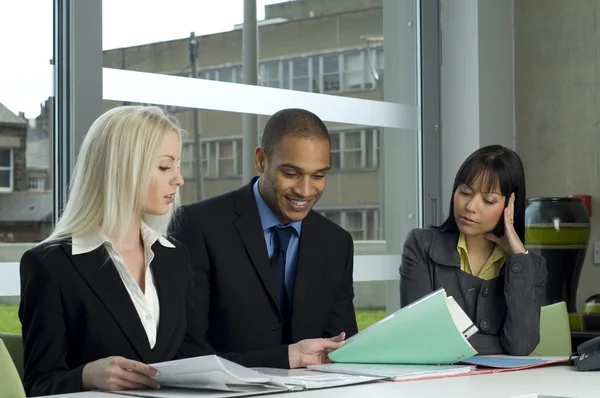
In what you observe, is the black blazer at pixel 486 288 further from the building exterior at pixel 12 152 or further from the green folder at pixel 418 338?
the building exterior at pixel 12 152

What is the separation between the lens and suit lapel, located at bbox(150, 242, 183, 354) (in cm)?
213

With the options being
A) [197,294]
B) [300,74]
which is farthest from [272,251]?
[300,74]

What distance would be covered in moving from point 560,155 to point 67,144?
2444 mm

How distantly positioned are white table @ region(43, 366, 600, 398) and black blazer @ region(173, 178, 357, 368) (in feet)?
2.27

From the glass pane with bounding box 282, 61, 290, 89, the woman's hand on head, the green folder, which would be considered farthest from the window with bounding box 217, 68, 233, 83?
the green folder

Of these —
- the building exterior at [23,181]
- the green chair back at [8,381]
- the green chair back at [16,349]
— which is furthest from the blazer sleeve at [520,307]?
the building exterior at [23,181]

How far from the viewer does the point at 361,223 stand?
471cm

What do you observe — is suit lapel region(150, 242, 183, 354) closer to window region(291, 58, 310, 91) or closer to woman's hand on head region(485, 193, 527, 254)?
woman's hand on head region(485, 193, 527, 254)

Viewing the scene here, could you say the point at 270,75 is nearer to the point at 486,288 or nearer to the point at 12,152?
the point at 12,152

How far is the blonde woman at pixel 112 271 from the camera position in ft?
6.62

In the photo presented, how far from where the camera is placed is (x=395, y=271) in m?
4.55

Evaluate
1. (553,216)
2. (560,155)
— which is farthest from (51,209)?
(560,155)

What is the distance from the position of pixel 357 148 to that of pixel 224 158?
28.3 inches

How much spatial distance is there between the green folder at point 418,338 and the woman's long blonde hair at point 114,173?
59 cm
